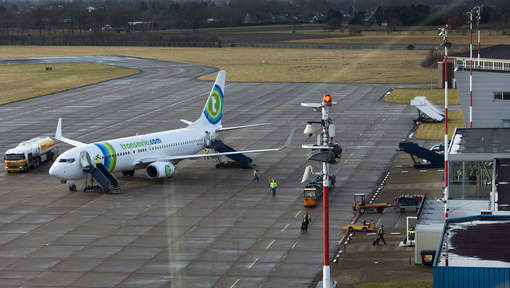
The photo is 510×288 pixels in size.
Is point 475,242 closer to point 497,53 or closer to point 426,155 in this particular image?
point 426,155

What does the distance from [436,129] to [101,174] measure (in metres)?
52.9

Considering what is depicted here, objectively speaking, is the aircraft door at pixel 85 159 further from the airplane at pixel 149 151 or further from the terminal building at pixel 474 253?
the terminal building at pixel 474 253

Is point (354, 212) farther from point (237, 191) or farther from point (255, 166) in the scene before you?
point (255, 166)

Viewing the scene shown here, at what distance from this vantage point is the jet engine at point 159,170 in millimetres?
76875

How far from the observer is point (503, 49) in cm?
10888

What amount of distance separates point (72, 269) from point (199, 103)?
90428 mm

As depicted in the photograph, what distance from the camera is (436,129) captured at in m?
111

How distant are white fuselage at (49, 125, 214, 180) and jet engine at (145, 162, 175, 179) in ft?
4.32

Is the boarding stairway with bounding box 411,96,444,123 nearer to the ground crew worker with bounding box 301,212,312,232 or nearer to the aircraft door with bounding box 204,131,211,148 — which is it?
the aircraft door with bounding box 204,131,211,148

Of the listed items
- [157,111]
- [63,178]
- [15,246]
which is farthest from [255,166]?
[157,111]

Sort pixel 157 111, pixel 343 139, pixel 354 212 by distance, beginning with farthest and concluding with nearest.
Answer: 1. pixel 157 111
2. pixel 343 139
3. pixel 354 212

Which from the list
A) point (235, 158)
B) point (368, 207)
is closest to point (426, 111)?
point (235, 158)

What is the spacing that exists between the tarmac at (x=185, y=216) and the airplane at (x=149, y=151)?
5.64 feet

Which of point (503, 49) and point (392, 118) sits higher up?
point (503, 49)
